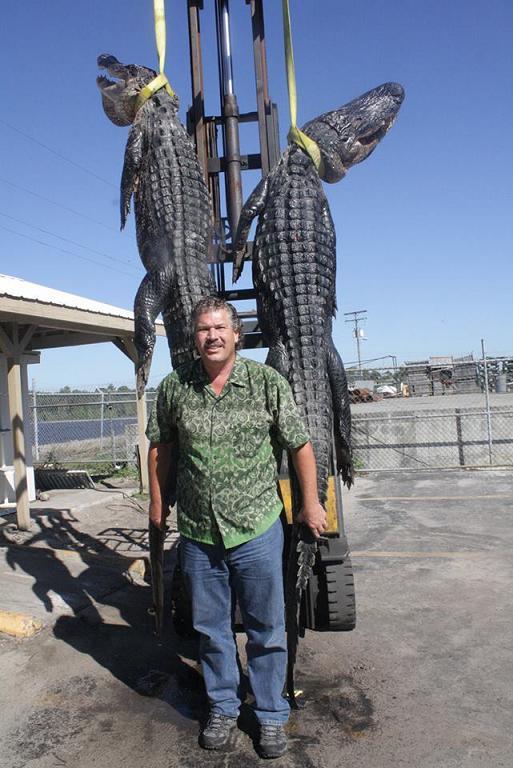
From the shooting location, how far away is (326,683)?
3268 millimetres

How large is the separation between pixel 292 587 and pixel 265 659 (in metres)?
0.36

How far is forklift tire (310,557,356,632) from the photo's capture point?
336 cm

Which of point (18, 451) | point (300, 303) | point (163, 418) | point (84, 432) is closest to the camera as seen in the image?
point (163, 418)

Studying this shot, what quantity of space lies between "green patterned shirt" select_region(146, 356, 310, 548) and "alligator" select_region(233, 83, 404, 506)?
442 millimetres

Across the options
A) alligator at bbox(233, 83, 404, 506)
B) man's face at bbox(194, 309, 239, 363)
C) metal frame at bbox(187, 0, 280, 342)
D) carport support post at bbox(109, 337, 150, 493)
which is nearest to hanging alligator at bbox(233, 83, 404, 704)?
alligator at bbox(233, 83, 404, 506)

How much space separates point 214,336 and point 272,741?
1809 millimetres

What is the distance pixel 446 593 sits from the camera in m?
4.80

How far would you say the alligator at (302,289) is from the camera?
3.16m

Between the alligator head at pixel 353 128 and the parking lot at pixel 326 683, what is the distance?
3165 millimetres

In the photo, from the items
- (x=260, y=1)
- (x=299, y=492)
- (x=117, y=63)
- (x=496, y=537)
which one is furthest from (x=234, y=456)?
(x=496, y=537)

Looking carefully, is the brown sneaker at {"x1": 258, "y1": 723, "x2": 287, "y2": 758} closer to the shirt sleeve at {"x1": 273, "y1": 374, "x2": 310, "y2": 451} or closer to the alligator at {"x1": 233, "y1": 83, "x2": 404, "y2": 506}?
the alligator at {"x1": 233, "y1": 83, "x2": 404, "y2": 506}

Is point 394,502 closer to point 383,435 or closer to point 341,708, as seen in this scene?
point 383,435

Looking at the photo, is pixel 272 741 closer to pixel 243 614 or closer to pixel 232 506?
pixel 243 614

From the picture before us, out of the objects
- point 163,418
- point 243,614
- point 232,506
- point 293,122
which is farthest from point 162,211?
point 243,614
